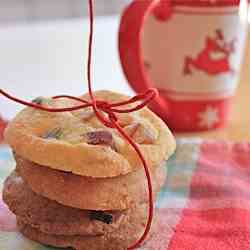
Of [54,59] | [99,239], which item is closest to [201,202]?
[99,239]

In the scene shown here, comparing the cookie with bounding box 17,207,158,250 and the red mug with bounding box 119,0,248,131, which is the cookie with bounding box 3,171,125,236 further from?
the red mug with bounding box 119,0,248,131

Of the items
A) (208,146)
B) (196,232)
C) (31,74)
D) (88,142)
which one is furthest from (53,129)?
(31,74)

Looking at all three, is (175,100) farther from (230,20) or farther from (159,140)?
(159,140)

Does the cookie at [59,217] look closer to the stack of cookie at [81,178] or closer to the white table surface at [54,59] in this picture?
the stack of cookie at [81,178]

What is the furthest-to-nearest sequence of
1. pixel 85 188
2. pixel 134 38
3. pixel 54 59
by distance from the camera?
pixel 54 59, pixel 134 38, pixel 85 188

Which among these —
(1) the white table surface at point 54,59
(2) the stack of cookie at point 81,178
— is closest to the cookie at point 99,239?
(2) the stack of cookie at point 81,178

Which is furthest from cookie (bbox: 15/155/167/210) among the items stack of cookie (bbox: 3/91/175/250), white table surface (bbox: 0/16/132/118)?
white table surface (bbox: 0/16/132/118)

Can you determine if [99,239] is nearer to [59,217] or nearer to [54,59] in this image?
[59,217]
